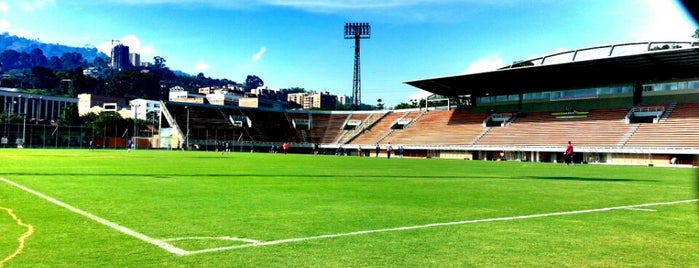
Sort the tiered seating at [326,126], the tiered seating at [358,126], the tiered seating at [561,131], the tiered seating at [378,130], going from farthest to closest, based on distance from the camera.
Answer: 1. the tiered seating at [326,126]
2. the tiered seating at [358,126]
3. the tiered seating at [378,130]
4. the tiered seating at [561,131]

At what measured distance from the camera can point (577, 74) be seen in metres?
63.6

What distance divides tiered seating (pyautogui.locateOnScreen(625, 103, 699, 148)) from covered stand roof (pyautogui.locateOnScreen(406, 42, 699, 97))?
172 inches

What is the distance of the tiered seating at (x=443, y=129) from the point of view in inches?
2869

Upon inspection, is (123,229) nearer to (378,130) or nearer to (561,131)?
(561,131)

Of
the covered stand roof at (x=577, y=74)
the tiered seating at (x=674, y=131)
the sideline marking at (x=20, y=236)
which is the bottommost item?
the sideline marking at (x=20, y=236)

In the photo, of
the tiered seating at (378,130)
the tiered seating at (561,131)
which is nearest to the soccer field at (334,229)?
the tiered seating at (561,131)

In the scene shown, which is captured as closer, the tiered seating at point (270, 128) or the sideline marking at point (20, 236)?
the sideline marking at point (20, 236)

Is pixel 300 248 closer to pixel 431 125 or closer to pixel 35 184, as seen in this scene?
pixel 35 184

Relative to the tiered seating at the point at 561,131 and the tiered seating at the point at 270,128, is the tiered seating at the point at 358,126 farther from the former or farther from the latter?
the tiered seating at the point at 561,131

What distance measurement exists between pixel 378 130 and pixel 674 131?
45.5 meters

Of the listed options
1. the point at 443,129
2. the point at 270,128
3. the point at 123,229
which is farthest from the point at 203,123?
the point at 123,229

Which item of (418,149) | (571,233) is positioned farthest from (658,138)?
(571,233)

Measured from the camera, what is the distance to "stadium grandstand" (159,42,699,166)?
54656 mm

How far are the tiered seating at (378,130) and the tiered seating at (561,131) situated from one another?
2127cm
